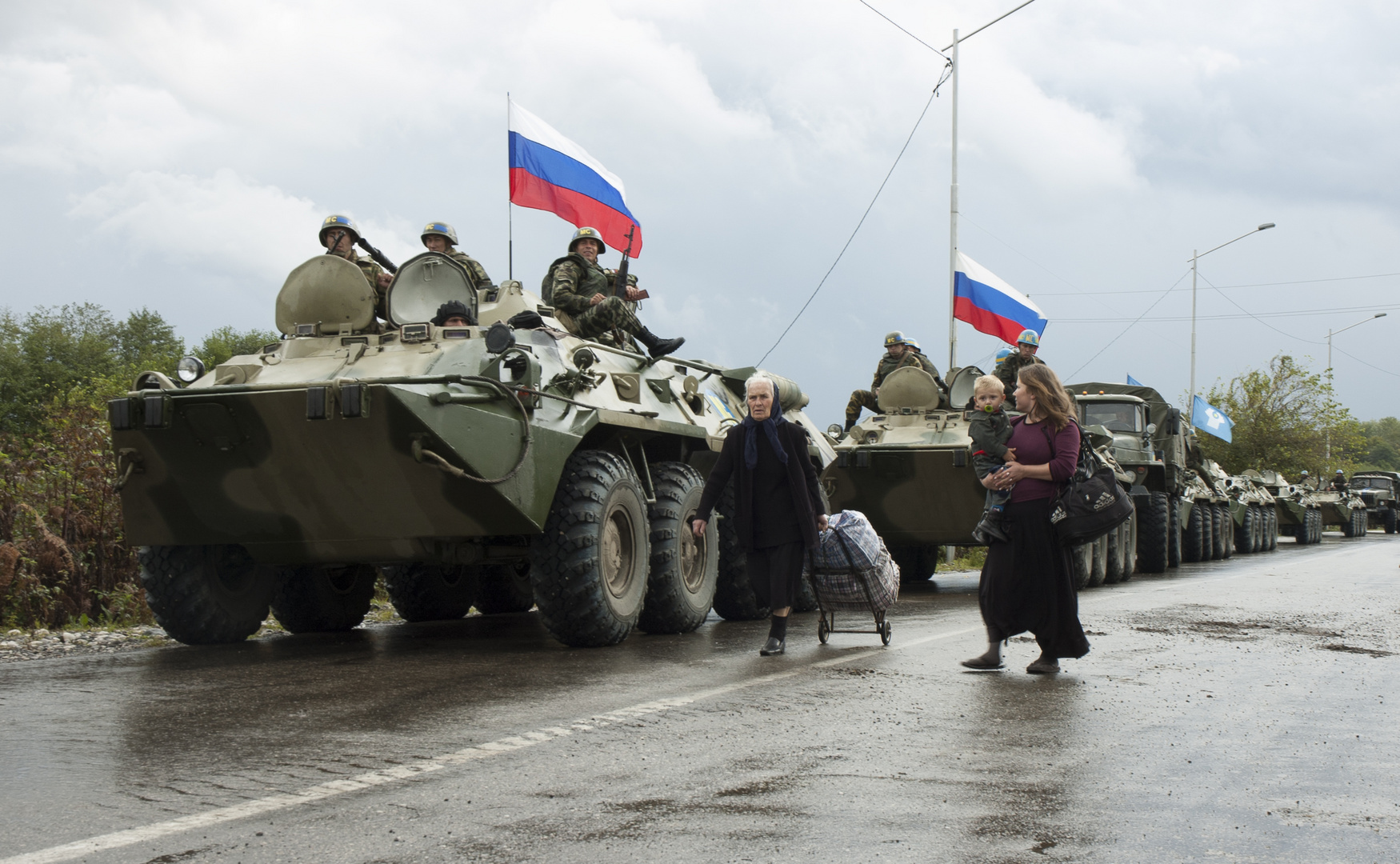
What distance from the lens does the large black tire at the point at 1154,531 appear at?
19.0 m

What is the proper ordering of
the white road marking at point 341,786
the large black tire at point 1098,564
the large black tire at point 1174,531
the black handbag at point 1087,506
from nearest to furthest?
the white road marking at point 341,786
the black handbag at point 1087,506
the large black tire at point 1098,564
the large black tire at point 1174,531

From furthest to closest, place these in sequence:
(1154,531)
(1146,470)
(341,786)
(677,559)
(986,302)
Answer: (986,302), (1146,470), (1154,531), (677,559), (341,786)

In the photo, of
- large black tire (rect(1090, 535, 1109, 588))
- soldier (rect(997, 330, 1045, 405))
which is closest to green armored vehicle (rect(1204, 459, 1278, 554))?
large black tire (rect(1090, 535, 1109, 588))

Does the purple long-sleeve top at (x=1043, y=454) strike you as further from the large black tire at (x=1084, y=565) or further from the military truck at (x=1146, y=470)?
the military truck at (x=1146, y=470)

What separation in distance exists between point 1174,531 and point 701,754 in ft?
55.7

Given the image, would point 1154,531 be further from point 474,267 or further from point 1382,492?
point 1382,492

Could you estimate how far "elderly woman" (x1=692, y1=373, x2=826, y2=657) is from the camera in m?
7.80

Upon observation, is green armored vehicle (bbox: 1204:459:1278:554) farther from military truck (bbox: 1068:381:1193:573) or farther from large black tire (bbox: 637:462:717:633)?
large black tire (bbox: 637:462:717:633)

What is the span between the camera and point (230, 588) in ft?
28.7

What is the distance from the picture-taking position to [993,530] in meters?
7.02

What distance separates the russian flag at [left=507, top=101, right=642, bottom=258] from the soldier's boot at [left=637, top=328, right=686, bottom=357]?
11.2 feet

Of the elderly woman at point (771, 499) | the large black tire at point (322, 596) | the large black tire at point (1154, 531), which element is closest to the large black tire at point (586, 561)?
the elderly woman at point (771, 499)

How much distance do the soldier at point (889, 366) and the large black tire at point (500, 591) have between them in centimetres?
513

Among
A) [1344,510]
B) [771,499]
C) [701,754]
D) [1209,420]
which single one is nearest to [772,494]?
[771,499]
